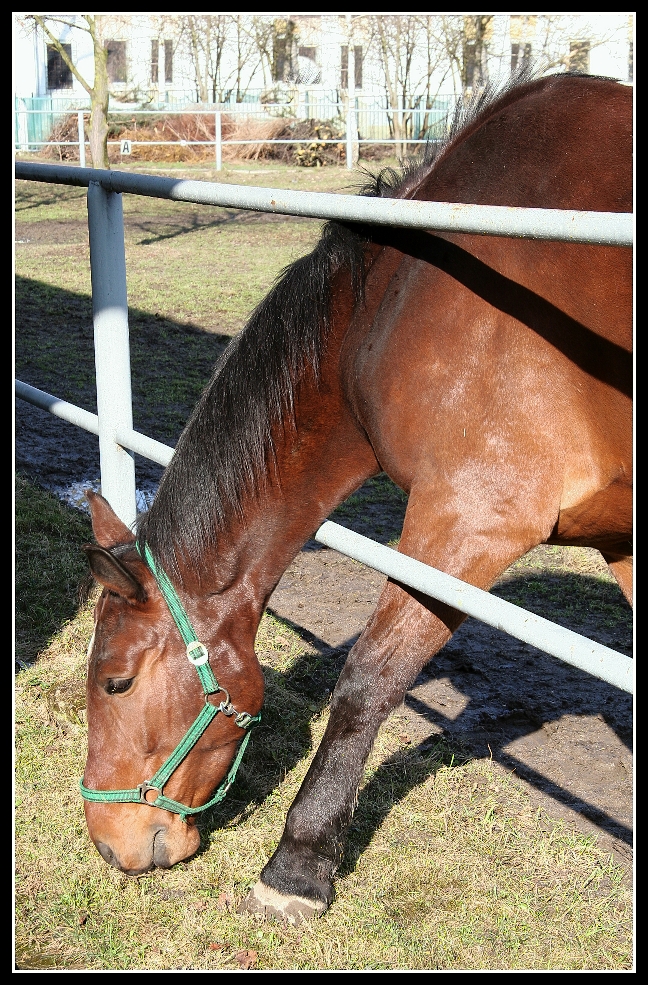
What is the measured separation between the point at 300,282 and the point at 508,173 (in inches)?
21.1

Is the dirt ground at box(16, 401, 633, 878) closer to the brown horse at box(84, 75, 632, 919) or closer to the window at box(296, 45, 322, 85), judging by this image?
the brown horse at box(84, 75, 632, 919)

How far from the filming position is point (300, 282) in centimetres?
216

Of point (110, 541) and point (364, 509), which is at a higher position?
point (110, 541)

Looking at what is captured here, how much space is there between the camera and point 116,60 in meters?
29.8

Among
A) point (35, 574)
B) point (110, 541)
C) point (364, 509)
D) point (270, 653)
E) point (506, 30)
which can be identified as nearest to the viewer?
point (110, 541)

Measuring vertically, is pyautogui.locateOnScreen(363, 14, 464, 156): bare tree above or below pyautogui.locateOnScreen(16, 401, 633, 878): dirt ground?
above

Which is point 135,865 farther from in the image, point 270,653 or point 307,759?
point 270,653

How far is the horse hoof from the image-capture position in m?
2.14

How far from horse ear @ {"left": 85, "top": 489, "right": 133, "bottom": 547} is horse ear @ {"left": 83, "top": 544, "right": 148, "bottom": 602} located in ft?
0.76

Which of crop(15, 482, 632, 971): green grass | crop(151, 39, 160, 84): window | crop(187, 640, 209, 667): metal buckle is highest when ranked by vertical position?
crop(151, 39, 160, 84): window

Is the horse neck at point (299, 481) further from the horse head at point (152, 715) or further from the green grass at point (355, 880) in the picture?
the green grass at point (355, 880)

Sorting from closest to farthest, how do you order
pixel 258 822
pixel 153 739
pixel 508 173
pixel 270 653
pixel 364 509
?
1. pixel 508 173
2. pixel 153 739
3. pixel 258 822
4. pixel 270 653
5. pixel 364 509

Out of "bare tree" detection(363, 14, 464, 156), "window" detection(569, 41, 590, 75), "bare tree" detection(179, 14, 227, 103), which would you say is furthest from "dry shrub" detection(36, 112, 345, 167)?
"window" detection(569, 41, 590, 75)

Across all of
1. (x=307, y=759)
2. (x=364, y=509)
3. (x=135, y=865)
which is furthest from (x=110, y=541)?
(x=364, y=509)
